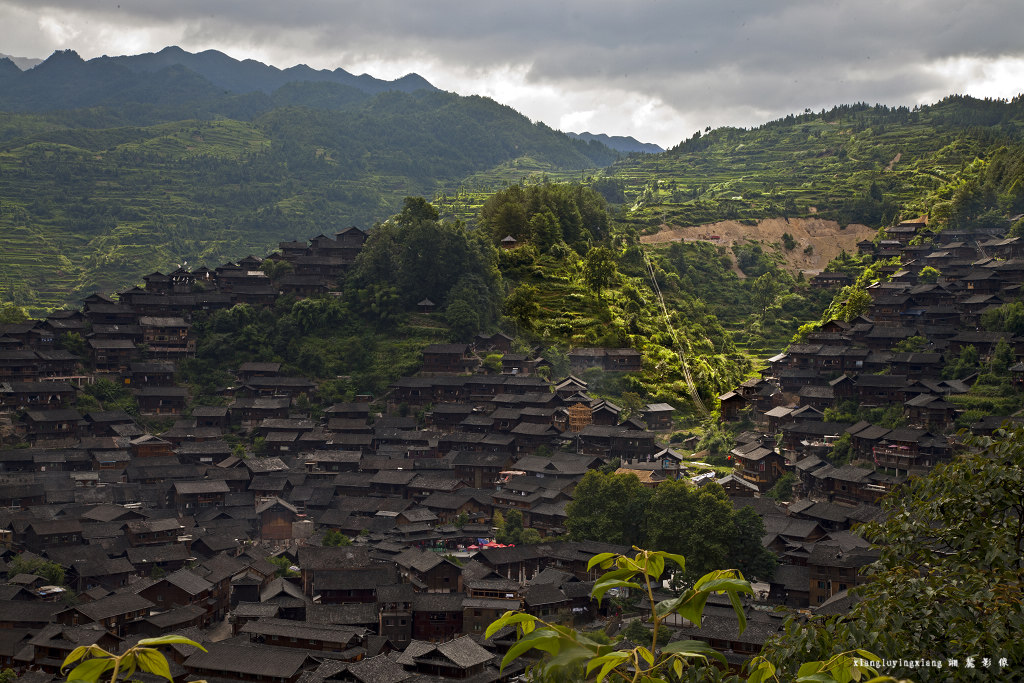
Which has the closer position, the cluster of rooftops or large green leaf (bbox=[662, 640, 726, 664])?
large green leaf (bbox=[662, 640, 726, 664])

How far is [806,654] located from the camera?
6.56 metres

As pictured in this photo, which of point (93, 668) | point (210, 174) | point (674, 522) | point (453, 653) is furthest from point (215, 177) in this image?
point (93, 668)

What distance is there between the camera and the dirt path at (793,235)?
7350 centimetres

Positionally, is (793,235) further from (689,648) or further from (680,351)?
(689,648)

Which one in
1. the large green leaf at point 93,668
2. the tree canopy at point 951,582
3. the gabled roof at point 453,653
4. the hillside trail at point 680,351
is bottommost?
the gabled roof at point 453,653

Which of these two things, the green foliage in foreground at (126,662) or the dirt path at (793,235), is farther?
the dirt path at (793,235)

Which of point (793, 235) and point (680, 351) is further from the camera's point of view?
point (793, 235)

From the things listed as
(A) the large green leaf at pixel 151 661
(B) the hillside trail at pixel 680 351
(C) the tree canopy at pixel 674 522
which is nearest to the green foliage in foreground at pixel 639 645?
(A) the large green leaf at pixel 151 661

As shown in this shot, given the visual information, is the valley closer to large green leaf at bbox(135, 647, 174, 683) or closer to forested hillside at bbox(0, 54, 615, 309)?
large green leaf at bbox(135, 647, 174, 683)

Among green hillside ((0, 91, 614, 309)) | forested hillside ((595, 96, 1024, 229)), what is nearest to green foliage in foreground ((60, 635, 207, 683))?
forested hillside ((595, 96, 1024, 229))

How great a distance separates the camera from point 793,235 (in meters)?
76.4

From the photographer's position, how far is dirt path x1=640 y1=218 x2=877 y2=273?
241ft

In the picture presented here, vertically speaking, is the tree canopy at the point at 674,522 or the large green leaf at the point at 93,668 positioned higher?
the large green leaf at the point at 93,668

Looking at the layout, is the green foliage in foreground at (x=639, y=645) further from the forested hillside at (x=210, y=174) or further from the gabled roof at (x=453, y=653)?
the forested hillside at (x=210, y=174)
